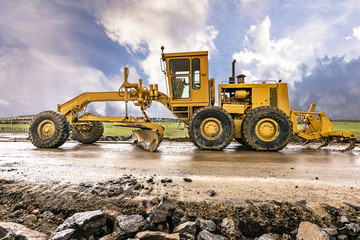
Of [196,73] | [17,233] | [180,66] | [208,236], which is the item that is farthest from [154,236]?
[180,66]

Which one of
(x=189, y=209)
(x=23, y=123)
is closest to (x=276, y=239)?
(x=189, y=209)

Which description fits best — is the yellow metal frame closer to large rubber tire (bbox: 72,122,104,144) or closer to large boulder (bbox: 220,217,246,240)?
large rubber tire (bbox: 72,122,104,144)

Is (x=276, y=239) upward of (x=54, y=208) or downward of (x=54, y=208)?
downward

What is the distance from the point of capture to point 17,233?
1.51m

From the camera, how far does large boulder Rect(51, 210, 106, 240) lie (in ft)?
4.86

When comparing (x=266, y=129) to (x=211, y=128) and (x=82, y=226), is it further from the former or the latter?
(x=82, y=226)

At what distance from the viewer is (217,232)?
162 centimetres

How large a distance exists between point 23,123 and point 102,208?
17.7 meters

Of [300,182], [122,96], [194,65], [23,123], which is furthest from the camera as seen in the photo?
[23,123]

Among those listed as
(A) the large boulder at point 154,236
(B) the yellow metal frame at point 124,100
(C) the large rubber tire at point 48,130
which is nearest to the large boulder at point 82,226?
(A) the large boulder at point 154,236

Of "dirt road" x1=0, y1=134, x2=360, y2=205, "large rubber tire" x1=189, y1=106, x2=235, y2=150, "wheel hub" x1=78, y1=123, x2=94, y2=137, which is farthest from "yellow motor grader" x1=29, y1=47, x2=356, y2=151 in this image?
"dirt road" x1=0, y1=134, x2=360, y2=205

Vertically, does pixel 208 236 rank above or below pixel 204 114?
below

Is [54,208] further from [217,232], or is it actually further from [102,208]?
[217,232]

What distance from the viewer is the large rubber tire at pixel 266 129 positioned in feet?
18.9
